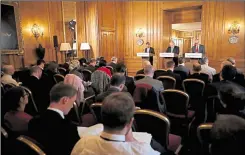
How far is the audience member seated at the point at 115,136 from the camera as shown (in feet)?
3.50

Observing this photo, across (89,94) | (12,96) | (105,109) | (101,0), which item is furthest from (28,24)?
(105,109)

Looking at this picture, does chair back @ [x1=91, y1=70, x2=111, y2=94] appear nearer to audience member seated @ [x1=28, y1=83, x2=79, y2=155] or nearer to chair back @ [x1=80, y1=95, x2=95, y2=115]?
chair back @ [x1=80, y1=95, x2=95, y2=115]

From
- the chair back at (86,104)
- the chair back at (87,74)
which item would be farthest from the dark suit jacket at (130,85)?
the chair back at (87,74)

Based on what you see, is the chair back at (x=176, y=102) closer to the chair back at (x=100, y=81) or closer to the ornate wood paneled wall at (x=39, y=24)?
the chair back at (x=100, y=81)

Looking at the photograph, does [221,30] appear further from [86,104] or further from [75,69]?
[86,104]

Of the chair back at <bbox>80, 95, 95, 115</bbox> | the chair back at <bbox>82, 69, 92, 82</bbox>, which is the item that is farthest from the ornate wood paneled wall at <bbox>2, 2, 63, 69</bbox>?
the chair back at <bbox>80, 95, 95, 115</bbox>

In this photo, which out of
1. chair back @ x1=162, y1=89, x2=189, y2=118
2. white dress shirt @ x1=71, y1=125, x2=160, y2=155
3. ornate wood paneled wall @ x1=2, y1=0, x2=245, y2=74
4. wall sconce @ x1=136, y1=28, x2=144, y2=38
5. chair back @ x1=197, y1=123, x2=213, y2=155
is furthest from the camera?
wall sconce @ x1=136, y1=28, x2=144, y2=38

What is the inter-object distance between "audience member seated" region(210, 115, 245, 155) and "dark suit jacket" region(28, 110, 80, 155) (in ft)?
3.43

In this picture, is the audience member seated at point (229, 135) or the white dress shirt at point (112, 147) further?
the audience member seated at point (229, 135)

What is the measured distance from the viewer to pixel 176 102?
2992 mm

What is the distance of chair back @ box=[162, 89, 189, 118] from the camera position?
2.86 m

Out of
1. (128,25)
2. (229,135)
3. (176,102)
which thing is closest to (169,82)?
(176,102)

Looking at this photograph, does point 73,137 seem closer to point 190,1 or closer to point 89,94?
point 89,94

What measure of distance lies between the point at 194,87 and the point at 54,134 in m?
2.60
